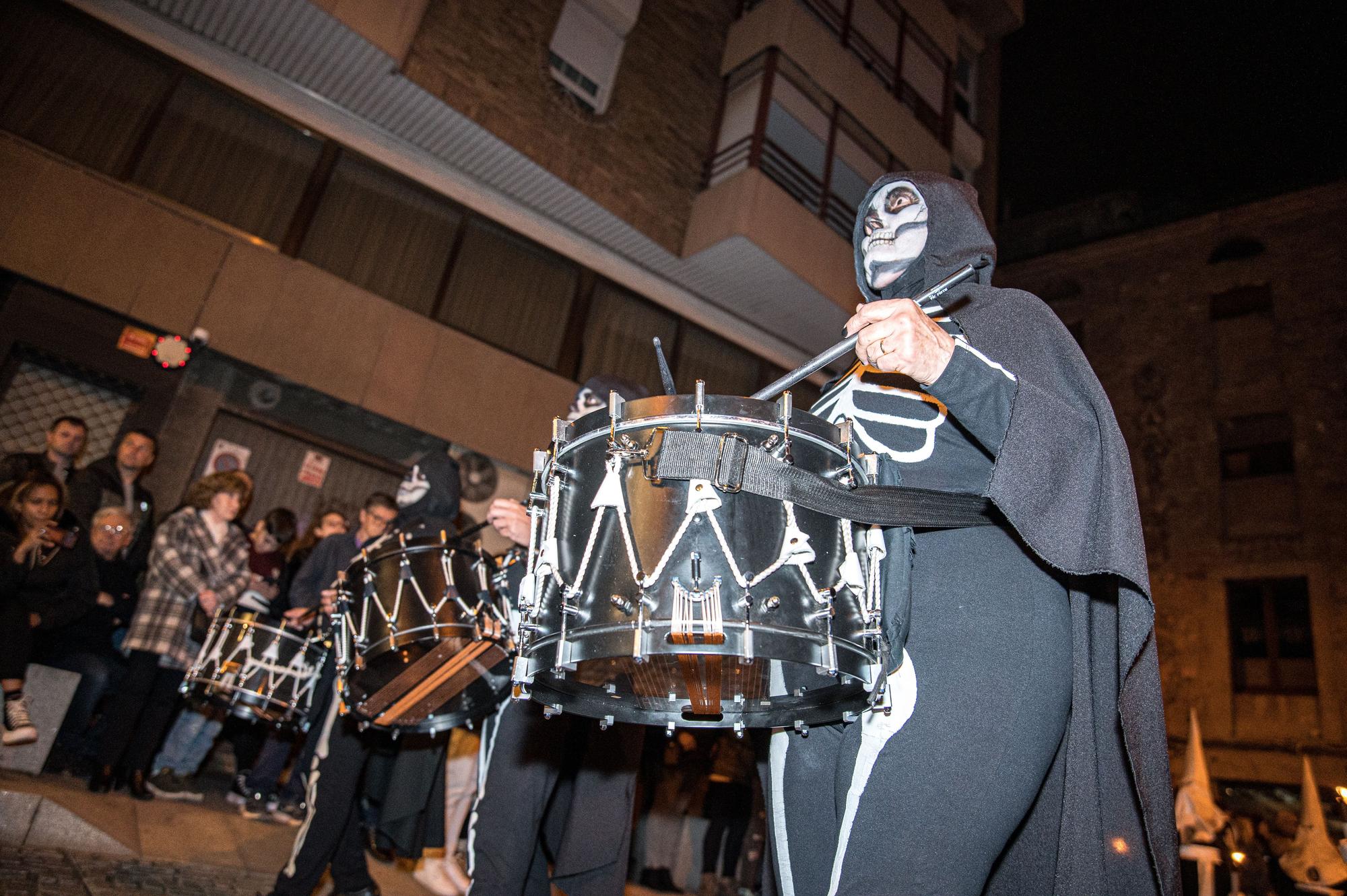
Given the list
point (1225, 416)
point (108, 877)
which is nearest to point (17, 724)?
point (108, 877)

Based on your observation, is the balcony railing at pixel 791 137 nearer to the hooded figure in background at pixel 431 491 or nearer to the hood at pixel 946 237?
the hooded figure in background at pixel 431 491

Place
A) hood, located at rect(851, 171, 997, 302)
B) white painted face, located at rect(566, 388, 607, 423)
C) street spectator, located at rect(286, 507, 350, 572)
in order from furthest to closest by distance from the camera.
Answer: street spectator, located at rect(286, 507, 350, 572)
white painted face, located at rect(566, 388, 607, 423)
hood, located at rect(851, 171, 997, 302)

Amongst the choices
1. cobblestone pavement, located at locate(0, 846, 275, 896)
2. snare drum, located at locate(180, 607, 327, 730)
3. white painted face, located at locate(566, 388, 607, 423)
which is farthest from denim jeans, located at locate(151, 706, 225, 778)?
white painted face, located at locate(566, 388, 607, 423)

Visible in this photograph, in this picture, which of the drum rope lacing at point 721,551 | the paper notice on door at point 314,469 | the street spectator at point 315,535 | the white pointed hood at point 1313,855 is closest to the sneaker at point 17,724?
the street spectator at point 315,535

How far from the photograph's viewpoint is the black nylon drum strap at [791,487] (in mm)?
1526

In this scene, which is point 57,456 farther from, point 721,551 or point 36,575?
point 721,551

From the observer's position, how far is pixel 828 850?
5.31 ft

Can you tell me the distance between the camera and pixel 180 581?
550cm

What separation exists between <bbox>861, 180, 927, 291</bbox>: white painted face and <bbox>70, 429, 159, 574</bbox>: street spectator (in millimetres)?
5777

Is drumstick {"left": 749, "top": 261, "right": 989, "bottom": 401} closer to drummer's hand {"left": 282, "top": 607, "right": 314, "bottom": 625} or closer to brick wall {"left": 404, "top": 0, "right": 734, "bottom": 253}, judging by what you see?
drummer's hand {"left": 282, "top": 607, "right": 314, "bottom": 625}

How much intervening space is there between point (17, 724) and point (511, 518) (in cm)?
344

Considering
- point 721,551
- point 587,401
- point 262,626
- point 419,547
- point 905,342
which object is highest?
point 587,401

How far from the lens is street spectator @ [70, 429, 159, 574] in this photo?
6.06m

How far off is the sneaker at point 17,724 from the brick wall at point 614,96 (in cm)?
726
